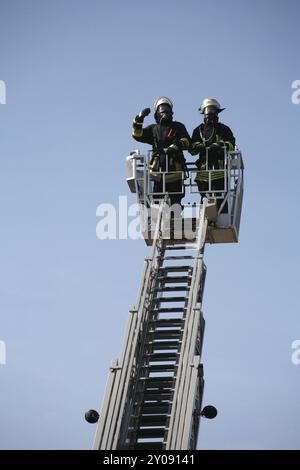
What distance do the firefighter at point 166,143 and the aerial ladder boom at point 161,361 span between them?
0.92 meters

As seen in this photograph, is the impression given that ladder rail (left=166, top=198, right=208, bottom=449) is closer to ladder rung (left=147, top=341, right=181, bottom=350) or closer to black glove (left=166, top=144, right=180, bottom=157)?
ladder rung (left=147, top=341, right=181, bottom=350)

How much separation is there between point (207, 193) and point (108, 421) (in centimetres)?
601

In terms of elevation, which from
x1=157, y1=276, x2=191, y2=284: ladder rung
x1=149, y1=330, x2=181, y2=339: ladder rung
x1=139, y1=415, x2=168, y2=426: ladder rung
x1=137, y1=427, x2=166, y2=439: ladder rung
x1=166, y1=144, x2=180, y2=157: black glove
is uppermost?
x1=166, y1=144, x2=180, y2=157: black glove

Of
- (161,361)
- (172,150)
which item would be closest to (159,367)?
(161,361)

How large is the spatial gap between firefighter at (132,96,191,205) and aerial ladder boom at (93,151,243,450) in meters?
0.92

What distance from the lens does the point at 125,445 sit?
16828 mm

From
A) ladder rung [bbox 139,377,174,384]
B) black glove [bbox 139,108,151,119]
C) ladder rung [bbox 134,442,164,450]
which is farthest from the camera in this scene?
black glove [bbox 139,108,151,119]

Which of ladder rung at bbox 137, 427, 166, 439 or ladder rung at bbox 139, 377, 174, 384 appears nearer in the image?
ladder rung at bbox 137, 427, 166, 439

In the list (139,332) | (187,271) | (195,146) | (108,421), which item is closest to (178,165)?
(195,146)

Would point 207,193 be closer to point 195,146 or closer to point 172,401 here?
point 195,146

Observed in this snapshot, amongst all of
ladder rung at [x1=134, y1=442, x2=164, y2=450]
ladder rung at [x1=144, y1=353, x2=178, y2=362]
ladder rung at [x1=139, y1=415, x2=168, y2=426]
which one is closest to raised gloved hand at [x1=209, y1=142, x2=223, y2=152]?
ladder rung at [x1=144, y1=353, x2=178, y2=362]

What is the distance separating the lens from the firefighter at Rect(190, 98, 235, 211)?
71.5ft
